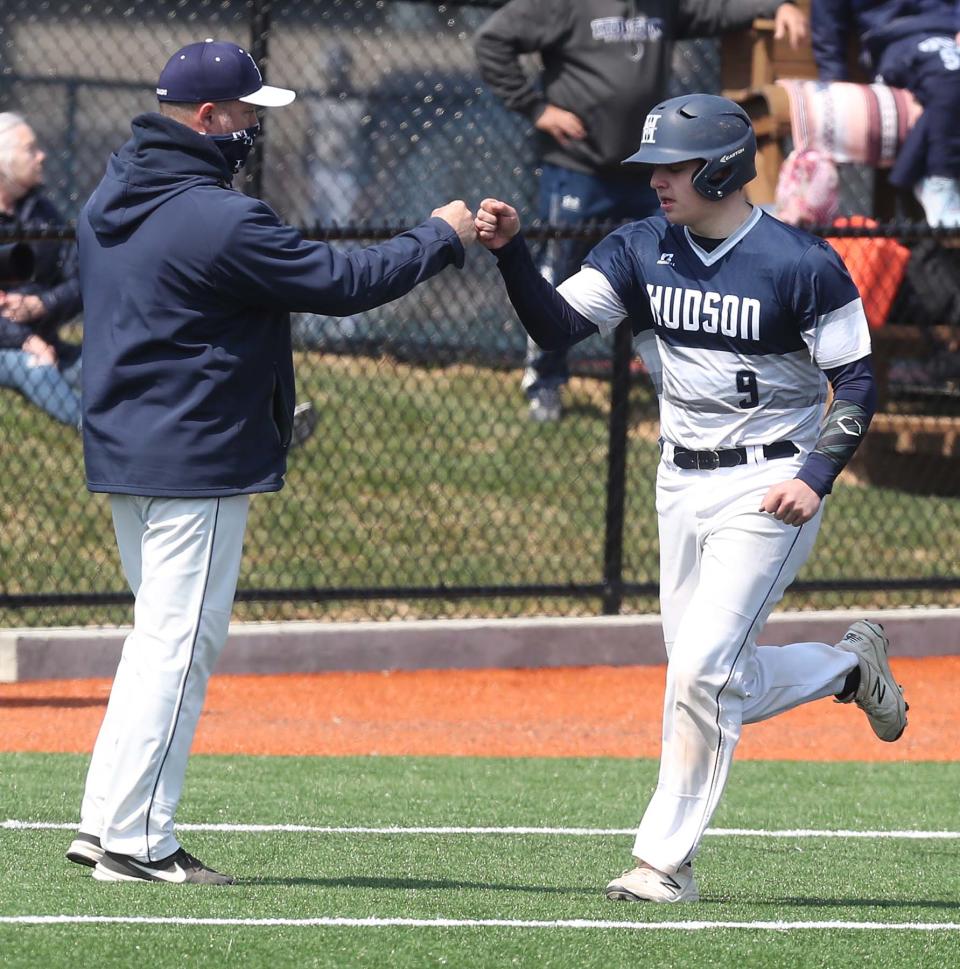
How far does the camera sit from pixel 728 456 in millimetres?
5082

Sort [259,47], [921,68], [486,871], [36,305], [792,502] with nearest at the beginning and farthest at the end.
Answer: [792,502] < [486,871] < [36,305] < [259,47] < [921,68]

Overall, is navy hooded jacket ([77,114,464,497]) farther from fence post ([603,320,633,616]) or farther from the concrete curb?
fence post ([603,320,633,616])

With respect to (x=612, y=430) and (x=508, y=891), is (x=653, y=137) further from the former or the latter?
(x=612, y=430)

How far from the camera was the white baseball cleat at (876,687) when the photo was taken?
18.3 ft

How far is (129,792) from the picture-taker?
486cm

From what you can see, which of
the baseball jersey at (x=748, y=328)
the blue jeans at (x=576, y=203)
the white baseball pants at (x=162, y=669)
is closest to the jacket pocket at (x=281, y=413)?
the white baseball pants at (x=162, y=669)

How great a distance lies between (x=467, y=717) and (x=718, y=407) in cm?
364

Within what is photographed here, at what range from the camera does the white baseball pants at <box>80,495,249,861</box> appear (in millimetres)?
4875

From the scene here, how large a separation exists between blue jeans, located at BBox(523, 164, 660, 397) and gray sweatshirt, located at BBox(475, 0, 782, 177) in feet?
0.24

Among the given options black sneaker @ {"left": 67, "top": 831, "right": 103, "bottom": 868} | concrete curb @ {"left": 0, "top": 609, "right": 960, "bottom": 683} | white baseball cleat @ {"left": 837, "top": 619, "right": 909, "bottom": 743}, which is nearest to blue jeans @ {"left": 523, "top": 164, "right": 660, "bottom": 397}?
concrete curb @ {"left": 0, "top": 609, "right": 960, "bottom": 683}

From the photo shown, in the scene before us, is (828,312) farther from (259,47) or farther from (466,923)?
(259,47)

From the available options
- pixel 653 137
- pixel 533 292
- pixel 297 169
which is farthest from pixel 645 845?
pixel 297 169

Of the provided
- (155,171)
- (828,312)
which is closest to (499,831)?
(828,312)

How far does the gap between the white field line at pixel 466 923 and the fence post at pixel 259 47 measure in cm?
691
